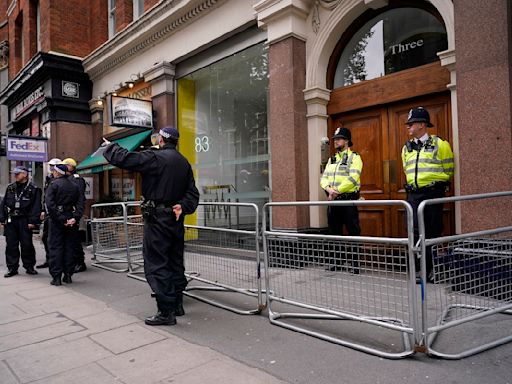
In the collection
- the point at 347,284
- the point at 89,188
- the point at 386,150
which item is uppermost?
the point at 386,150

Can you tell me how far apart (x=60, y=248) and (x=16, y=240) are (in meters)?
1.46

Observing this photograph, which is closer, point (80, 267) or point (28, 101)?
point (80, 267)

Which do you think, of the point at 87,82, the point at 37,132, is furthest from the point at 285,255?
the point at 37,132

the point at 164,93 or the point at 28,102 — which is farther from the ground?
the point at 28,102

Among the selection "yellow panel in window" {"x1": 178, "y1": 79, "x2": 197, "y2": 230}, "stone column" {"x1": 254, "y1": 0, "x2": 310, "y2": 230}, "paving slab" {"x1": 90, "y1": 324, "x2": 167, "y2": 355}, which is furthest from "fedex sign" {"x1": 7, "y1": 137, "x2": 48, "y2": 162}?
"paving slab" {"x1": 90, "y1": 324, "x2": 167, "y2": 355}

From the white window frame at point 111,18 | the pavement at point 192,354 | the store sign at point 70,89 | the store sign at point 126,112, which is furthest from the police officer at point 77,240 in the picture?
the white window frame at point 111,18

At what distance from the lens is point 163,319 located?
13.4ft

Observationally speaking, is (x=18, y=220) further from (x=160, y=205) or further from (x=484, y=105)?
(x=484, y=105)

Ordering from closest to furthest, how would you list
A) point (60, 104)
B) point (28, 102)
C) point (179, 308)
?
point (179, 308)
point (60, 104)
point (28, 102)

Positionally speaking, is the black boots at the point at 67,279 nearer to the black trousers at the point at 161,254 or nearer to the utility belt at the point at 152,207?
the black trousers at the point at 161,254

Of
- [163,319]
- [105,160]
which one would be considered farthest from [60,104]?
[163,319]

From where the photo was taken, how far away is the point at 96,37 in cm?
1352

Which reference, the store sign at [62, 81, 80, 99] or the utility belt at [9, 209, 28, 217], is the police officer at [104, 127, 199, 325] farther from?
the store sign at [62, 81, 80, 99]

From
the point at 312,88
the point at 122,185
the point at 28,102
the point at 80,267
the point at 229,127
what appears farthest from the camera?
the point at 28,102
